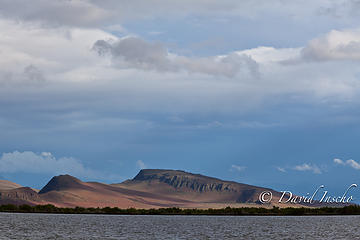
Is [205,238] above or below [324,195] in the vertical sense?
below

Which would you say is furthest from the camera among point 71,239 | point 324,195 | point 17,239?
point 324,195

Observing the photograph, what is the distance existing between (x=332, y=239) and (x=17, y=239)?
5171cm

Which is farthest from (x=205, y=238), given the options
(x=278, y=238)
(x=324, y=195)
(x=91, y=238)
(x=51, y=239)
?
(x=324, y=195)

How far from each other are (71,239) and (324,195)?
334ft

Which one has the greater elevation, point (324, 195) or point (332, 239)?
point (324, 195)

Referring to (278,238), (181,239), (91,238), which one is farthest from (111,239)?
(278,238)

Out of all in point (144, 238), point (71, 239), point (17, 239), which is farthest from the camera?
point (144, 238)

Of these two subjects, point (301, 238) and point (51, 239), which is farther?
point (301, 238)

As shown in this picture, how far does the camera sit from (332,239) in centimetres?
9712

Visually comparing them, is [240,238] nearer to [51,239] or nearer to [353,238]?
[353,238]

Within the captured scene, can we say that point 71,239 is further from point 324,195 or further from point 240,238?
point 324,195

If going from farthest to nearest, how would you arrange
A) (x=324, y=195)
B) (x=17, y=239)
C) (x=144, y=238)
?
(x=324, y=195) → (x=144, y=238) → (x=17, y=239)

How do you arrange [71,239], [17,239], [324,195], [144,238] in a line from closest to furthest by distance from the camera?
1. [17,239]
2. [71,239]
3. [144,238]
4. [324,195]

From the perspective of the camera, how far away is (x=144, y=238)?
327ft
